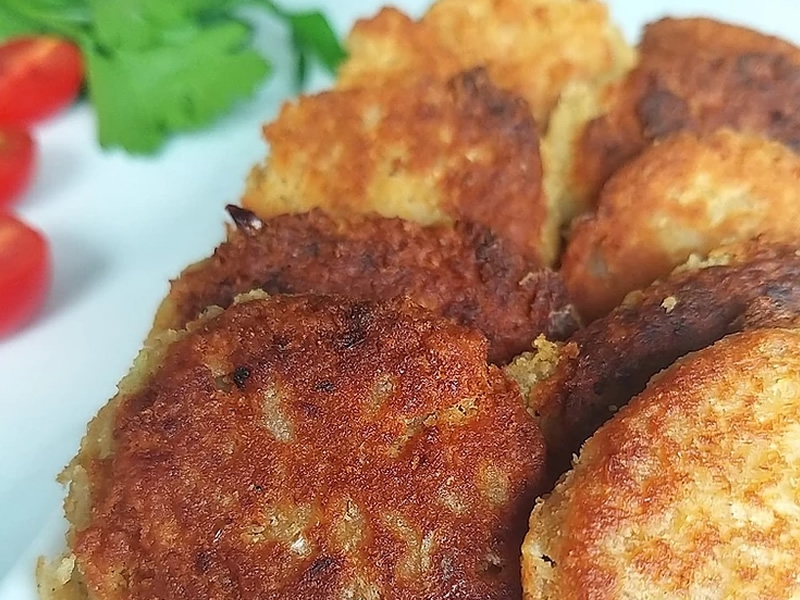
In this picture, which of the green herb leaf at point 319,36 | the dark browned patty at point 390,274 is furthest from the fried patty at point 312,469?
the green herb leaf at point 319,36

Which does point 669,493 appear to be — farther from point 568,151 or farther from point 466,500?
point 568,151

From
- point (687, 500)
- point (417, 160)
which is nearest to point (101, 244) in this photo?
point (417, 160)

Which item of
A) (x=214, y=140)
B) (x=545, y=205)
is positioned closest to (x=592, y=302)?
(x=545, y=205)

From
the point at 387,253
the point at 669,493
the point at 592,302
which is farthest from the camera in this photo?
the point at 592,302

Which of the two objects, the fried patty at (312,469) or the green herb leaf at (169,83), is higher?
the fried patty at (312,469)

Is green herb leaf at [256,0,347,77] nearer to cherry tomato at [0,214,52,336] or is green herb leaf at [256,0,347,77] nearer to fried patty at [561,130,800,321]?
cherry tomato at [0,214,52,336]

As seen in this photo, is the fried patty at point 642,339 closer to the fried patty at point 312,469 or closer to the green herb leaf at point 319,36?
the fried patty at point 312,469

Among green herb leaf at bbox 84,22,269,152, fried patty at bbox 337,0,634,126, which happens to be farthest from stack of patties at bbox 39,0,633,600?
green herb leaf at bbox 84,22,269,152

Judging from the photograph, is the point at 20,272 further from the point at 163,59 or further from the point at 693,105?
the point at 693,105

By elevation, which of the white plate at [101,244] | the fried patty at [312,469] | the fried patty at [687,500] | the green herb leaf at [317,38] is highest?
the fried patty at [687,500]
